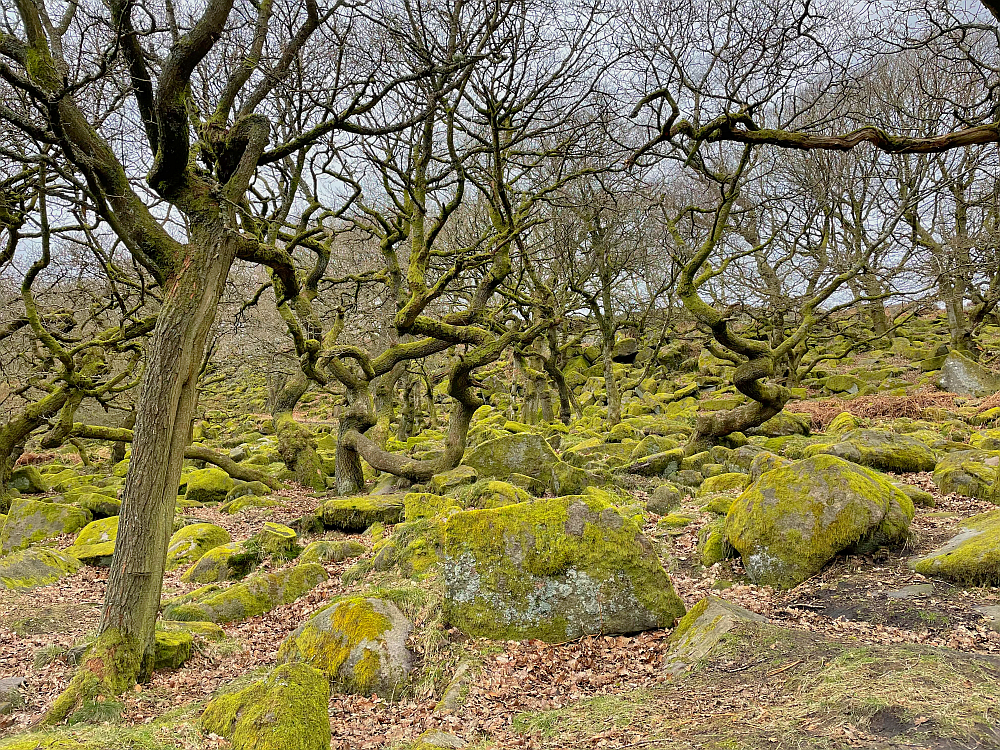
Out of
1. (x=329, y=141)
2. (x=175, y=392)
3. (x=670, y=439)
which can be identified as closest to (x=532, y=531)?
(x=175, y=392)

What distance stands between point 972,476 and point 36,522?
51.5 ft

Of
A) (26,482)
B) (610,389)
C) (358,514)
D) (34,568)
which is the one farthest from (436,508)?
(26,482)

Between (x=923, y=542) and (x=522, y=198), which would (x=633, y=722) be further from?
(x=522, y=198)

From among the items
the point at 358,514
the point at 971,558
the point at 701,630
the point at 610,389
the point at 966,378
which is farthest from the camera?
the point at 610,389

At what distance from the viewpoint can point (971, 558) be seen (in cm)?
517

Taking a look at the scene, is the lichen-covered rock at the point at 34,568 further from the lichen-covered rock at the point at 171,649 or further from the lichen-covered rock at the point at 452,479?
the lichen-covered rock at the point at 452,479

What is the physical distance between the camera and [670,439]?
14938mm

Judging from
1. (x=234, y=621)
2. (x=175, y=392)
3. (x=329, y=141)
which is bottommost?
(x=234, y=621)

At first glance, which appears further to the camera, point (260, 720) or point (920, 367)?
point (920, 367)

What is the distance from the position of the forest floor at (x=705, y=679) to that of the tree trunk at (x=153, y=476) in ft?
1.65

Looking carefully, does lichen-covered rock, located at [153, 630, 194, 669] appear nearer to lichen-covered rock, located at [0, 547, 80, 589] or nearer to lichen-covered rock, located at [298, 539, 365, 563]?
lichen-covered rock, located at [298, 539, 365, 563]

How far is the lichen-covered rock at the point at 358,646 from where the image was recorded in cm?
506

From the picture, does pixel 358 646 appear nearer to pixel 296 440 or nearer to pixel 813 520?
pixel 813 520

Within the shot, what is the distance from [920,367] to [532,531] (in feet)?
70.5
